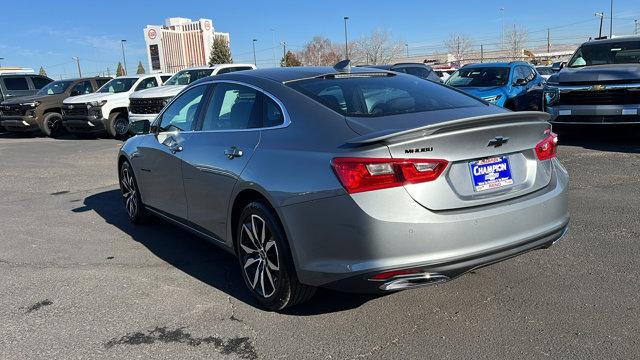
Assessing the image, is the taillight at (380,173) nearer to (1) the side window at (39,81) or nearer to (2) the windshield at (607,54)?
(2) the windshield at (607,54)

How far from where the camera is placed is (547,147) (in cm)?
361

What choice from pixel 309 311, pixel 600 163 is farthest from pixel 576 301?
pixel 600 163

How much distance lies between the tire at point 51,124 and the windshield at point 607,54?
1547cm

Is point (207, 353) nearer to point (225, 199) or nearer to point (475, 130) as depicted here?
point (225, 199)

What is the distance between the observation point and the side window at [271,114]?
12.2ft

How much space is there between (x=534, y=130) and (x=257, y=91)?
1924 millimetres

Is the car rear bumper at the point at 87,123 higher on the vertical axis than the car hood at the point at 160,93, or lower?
lower

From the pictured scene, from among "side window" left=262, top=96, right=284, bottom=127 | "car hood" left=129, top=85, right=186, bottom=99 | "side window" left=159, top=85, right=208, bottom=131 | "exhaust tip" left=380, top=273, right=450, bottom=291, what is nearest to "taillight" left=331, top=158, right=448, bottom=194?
"exhaust tip" left=380, top=273, right=450, bottom=291

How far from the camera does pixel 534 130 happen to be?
346 centimetres

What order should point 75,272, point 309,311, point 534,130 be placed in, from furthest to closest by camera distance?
point 75,272
point 309,311
point 534,130

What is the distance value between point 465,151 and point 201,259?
275 cm

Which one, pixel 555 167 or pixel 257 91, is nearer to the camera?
pixel 555 167

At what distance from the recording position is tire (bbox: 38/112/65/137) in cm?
1783

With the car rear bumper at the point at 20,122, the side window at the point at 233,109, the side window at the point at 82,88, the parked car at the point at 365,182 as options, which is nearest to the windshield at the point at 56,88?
the side window at the point at 82,88
